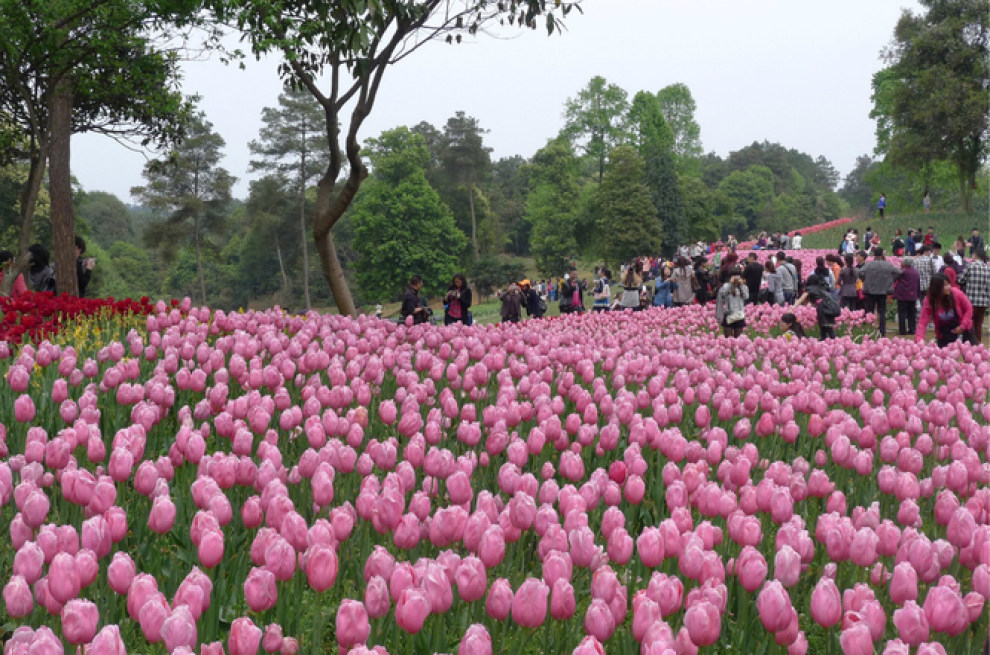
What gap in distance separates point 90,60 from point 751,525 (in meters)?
18.4

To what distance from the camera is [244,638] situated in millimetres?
1963

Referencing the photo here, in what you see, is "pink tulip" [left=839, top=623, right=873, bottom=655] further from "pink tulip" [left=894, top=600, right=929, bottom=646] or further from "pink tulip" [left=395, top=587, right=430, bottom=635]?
"pink tulip" [left=395, top=587, right=430, bottom=635]

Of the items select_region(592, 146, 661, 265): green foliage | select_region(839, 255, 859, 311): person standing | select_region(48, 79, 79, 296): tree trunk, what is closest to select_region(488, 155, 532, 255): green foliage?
select_region(592, 146, 661, 265): green foliage

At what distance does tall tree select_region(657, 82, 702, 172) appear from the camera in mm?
83375

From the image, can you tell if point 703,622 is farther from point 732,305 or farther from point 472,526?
point 732,305

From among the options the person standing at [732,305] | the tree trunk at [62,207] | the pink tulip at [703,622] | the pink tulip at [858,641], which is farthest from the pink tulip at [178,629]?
the tree trunk at [62,207]

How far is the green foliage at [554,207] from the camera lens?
69625 millimetres

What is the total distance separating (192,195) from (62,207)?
168 feet

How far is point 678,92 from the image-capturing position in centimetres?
8369

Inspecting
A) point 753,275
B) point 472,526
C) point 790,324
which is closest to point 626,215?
point 753,275

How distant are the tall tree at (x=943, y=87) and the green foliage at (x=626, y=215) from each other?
16.9m

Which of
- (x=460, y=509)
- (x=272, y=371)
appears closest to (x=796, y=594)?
(x=460, y=509)

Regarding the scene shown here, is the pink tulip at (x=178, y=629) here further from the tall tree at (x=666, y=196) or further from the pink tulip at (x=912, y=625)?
the tall tree at (x=666, y=196)

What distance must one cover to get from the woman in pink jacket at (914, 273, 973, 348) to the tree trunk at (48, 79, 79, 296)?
15172mm
